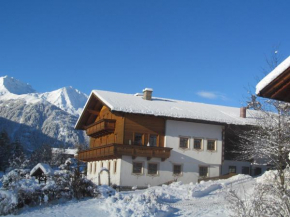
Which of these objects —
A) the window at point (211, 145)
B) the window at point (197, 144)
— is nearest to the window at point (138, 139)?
the window at point (197, 144)

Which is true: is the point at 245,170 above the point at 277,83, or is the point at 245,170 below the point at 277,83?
below

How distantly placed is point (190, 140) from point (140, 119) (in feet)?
15.5

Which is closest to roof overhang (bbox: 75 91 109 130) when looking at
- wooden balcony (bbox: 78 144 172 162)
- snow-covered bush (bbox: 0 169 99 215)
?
wooden balcony (bbox: 78 144 172 162)

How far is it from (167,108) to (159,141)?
121 inches

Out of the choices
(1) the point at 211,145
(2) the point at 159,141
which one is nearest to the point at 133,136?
(2) the point at 159,141

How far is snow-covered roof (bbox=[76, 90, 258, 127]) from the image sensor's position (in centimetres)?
3173

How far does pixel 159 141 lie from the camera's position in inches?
1286

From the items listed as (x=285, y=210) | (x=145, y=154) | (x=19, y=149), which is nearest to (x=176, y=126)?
(x=145, y=154)

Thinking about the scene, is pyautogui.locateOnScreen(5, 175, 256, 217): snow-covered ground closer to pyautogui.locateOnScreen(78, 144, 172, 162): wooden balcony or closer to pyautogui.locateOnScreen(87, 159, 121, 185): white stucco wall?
pyautogui.locateOnScreen(87, 159, 121, 185): white stucco wall

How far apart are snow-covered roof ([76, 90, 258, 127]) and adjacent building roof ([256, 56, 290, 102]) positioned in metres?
23.7

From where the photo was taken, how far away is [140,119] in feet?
106

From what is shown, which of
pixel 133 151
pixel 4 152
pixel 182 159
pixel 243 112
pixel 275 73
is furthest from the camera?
pixel 4 152

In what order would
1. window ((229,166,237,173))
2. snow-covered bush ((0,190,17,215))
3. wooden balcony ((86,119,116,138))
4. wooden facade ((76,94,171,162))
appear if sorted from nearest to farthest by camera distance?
snow-covered bush ((0,190,17,215)), wooden facade ((76,94,171,162)), wooden balcony ((86,119,116,138)), window ((229,166,237,173))

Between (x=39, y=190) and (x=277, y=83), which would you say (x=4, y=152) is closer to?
(x=39, y=190)
